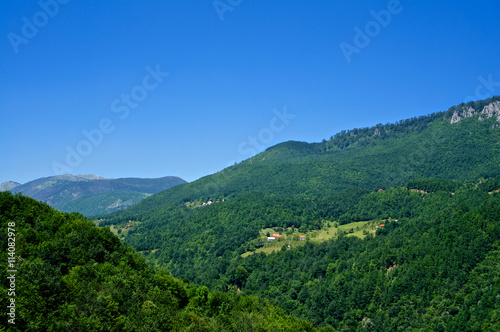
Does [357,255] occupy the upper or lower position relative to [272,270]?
lower

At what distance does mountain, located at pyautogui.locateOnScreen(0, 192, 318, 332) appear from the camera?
97.8 ft

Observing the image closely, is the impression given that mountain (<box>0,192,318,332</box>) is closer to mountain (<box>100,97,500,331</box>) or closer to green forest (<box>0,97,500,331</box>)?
green forest (<box>0,97,500,331</box>)

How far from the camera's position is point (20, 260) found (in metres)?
34.9

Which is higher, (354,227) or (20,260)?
(20,260)

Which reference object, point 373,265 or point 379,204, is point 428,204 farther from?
point 373,265

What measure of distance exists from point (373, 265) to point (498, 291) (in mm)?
35616

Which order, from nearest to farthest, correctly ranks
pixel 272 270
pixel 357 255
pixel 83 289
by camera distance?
pixel 83 289 → pixel 357 255 → pixel 272 270

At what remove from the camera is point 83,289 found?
34.6 metres

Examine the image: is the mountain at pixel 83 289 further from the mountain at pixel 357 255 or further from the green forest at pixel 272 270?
the mountain at pixel 357 255

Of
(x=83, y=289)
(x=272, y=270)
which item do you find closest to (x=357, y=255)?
(x=272, y=270)

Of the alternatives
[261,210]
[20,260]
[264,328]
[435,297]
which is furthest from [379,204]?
[20,260]

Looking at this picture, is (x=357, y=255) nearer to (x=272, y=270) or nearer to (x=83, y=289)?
(x=272, y=270)

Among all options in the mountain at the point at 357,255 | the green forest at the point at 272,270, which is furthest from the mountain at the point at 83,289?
the mountain at the point at 357,255

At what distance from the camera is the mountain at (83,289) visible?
29812mm
